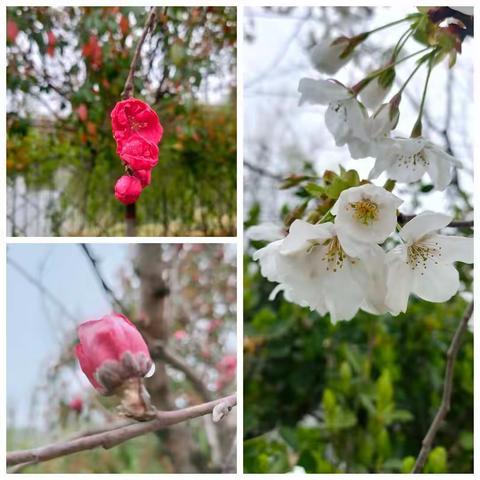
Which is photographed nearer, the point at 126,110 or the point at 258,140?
the point at 126,110

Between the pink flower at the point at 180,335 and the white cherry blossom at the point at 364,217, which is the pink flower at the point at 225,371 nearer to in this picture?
Answer: the pink flower at the point at 180,335

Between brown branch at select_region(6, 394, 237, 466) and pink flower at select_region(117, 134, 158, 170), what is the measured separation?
0.88ft

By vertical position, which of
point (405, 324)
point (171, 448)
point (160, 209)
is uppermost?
point (160, 209)

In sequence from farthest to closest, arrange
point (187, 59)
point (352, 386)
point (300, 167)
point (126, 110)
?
1. point (300, 167)
2. point (352, 386)
3. point (187, 59)
4. point (126, 110)

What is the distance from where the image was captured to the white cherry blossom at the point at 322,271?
511mm

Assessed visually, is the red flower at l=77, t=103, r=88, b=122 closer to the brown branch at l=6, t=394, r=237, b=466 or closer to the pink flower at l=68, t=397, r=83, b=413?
the pink flower at l=68, t=397, r=83, b=413

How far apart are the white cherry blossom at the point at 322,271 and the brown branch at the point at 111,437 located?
248 mm

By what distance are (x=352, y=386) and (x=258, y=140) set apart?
0.61 meters

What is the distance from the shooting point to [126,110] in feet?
2.01

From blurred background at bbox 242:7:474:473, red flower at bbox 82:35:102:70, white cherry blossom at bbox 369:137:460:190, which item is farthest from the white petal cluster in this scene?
red flower at bbox 82:35:102:70

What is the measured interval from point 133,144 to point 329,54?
0.22m

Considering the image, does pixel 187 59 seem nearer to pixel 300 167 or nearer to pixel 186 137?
pixel 186 137

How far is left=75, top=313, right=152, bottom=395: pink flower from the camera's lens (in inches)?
28.4

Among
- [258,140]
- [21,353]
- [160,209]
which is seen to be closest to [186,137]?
[160,209]
